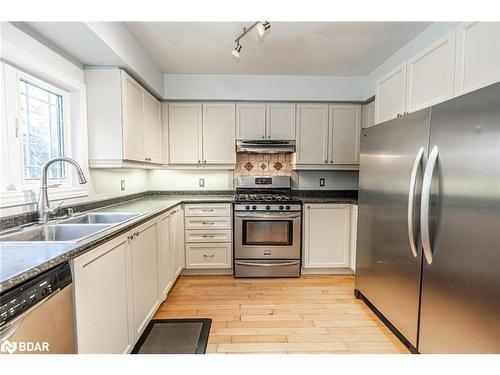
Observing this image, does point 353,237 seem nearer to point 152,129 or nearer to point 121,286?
point 121,286

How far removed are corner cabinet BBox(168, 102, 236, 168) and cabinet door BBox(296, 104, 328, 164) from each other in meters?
0.86

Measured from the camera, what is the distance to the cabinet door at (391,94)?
2.10 metres

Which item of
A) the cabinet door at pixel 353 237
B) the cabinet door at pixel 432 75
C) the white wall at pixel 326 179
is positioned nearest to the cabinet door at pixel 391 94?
the cabinet door at pixel 432 75

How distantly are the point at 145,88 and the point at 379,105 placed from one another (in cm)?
241

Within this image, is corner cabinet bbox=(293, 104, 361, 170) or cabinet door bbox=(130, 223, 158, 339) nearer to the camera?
cabinet door bbox=(130, 223, 158, 339)

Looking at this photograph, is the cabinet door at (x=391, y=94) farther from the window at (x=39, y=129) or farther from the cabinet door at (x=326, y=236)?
the window at (x=39, y=129)

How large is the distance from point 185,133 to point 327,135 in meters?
1.82

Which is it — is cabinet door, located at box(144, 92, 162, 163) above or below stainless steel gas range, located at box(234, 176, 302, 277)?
above

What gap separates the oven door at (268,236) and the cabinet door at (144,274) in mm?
→ 1100

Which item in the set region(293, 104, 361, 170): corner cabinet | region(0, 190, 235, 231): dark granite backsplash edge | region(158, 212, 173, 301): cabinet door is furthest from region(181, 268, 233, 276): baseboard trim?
region(293, 104, 361, 170): corner cabinet

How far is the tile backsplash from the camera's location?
11.7 ft

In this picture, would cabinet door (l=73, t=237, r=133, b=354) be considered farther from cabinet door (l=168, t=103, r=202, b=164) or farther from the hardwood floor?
cabinet door (l=168, t=103, r=202, b=164)
